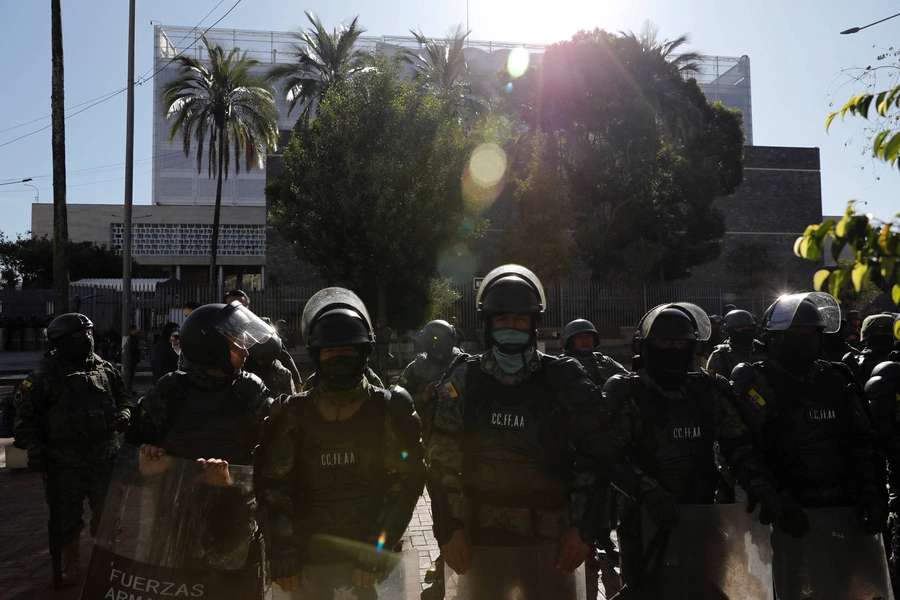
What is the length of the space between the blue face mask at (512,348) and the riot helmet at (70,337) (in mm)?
3284

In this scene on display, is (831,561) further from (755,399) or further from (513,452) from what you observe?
(513,452)

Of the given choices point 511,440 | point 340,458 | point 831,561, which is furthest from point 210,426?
Answer: point 831,561

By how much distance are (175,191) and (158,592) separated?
2310 inches

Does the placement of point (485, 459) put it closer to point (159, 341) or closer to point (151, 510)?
point (151, 510)

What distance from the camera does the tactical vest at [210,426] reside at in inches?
136

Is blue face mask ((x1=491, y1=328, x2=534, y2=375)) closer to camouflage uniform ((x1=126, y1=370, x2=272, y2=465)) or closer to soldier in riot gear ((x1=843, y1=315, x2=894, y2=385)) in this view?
camouflage uniform ((x1=126, y1=370, x2=272, y2=465))

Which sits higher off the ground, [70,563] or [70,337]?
[70,337]

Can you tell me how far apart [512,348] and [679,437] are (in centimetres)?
98

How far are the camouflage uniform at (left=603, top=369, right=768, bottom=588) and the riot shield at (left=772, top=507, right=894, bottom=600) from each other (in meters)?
0.40

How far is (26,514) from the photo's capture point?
6586 mm

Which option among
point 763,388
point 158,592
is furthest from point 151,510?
point 763,388

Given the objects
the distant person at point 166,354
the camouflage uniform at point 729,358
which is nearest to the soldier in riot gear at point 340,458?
the camouflage uniform at point 729,358

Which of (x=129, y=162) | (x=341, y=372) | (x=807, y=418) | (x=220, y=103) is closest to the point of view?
(x=341, y=372)

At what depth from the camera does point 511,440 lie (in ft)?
9.65
